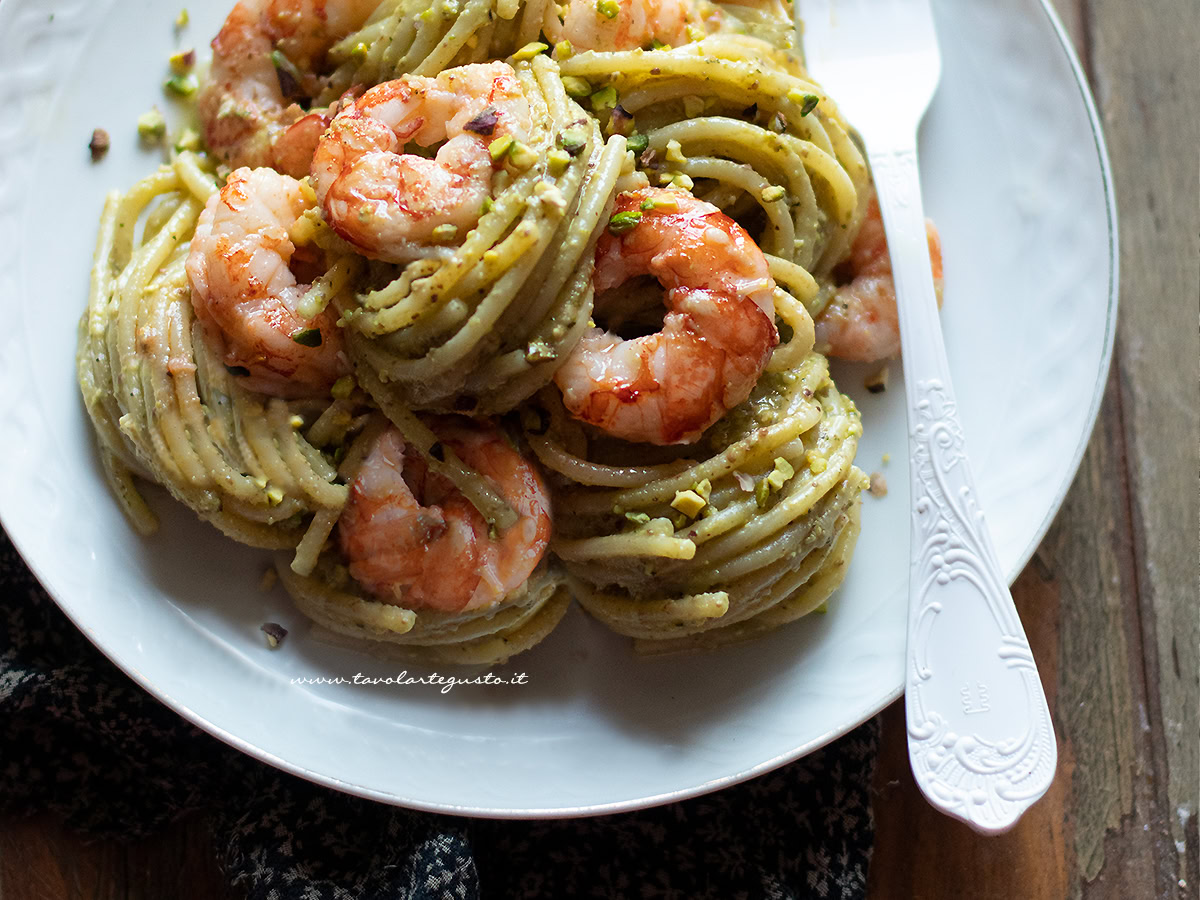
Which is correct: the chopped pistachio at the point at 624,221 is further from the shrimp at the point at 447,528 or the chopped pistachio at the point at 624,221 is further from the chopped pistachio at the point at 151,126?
the chopped pistachio at the point at 151,126

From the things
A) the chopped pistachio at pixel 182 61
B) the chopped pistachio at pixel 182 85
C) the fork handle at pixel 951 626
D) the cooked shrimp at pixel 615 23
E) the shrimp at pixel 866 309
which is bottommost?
the fork handle at pixel 951 626

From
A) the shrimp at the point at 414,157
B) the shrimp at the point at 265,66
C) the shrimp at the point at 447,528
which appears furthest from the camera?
the shrimp at the point at 265,66

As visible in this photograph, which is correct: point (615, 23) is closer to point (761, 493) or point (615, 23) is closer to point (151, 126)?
point (761, 493)

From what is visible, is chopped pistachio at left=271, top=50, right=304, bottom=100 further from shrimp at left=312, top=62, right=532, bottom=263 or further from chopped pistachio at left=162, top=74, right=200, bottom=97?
shrimp at left=312, top=62, right=532, bottom=263

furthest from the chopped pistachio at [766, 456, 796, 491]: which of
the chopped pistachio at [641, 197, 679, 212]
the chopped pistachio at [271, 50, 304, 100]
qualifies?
the chopped pistachio at [271, 50, 304, 100]

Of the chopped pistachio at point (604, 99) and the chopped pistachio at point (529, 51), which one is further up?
the chopped pistachio at point (529, 51)

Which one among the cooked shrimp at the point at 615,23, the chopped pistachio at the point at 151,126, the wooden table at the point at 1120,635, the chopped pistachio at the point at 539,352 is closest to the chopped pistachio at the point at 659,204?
the chopped pistachio at the point at 539,352

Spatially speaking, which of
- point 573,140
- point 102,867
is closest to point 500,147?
point 573,140
